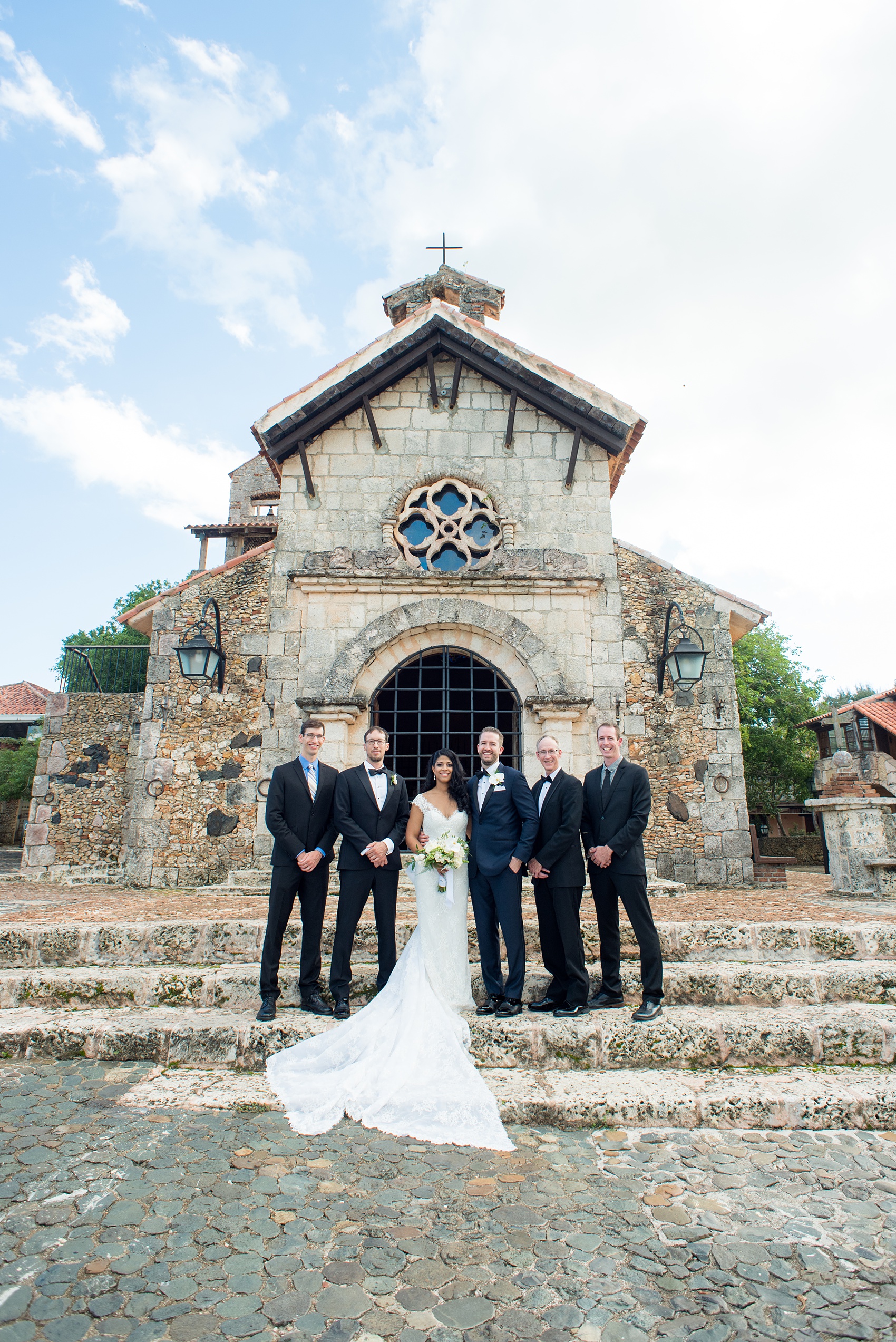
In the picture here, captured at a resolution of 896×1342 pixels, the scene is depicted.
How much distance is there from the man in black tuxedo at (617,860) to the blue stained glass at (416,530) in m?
4.92

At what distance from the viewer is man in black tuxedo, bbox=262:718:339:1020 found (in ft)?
15.9

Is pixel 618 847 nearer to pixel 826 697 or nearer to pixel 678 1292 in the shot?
pixel 678 1292

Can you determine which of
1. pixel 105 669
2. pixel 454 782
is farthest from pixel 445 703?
pixel 105 669

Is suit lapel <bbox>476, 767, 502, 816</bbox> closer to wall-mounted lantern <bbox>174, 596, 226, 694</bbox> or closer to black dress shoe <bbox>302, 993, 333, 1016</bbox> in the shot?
black dress shoe <bbox>302, 993, 333, 1016</bbox>

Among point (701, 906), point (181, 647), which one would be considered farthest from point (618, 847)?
point (181, 647)

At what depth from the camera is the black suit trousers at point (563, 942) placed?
4.71m

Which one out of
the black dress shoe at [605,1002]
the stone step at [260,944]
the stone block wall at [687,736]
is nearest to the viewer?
the black dress shoe at [605,1002]

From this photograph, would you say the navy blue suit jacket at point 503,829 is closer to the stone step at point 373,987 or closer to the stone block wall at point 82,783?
the stone step at point 373,987

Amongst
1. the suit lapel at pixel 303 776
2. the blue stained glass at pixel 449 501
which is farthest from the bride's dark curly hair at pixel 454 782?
the blue stained glass at pixel 449 501

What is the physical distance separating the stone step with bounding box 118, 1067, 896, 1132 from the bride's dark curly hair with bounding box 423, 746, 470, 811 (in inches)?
72.3

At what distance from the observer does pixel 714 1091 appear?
378 cm

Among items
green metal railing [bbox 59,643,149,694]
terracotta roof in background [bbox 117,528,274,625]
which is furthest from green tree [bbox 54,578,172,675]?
terracotta roof in background [bbox 117,528,274,625]

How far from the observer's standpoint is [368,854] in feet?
16.1

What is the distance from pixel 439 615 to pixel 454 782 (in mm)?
3693
